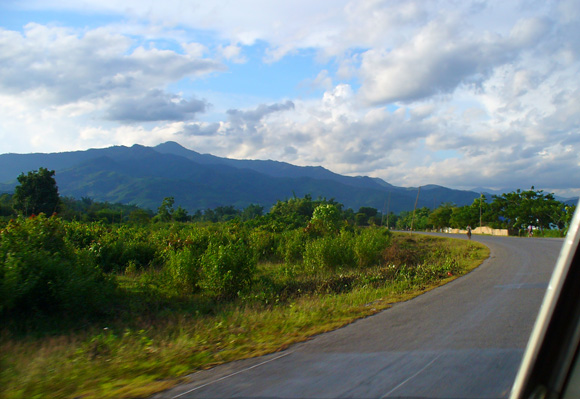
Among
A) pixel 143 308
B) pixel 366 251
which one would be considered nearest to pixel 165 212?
pixel 366 251

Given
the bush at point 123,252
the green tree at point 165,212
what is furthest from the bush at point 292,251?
the green tree at point 165,212

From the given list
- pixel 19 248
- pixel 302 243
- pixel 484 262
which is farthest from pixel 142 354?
pixel 302 243

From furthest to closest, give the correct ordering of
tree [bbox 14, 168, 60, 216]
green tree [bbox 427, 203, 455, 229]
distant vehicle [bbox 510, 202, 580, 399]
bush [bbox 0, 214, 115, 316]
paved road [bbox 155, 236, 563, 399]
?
green tree [bbox 427, 203, 455, 229] → tree [bbox 14, 168, 60, 216] → bush [bbox 0, 214, 115, 316] → paved road [bbox 155, 236, 563, 399] → distant vehicle [bbox 510, 202, 580, 399]

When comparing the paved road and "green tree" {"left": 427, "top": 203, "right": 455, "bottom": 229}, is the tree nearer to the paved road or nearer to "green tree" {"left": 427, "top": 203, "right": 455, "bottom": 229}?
the paved road

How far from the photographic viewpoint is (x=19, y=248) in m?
10.3

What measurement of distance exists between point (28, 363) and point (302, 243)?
20695 mm

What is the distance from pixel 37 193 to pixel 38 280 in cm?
4299

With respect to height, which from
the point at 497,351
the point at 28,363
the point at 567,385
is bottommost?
the point at 28,363

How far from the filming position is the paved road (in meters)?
4.19

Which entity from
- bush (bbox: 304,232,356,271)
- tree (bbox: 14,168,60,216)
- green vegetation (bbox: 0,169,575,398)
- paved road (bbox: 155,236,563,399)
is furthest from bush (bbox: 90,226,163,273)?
tree (bbox: 14,168,60,216)

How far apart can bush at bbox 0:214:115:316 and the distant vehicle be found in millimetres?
9775

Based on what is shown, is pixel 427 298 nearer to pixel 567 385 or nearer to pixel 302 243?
pixel 567 385

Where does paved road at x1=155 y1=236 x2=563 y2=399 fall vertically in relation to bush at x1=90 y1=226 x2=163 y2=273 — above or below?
above

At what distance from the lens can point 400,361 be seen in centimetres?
505
